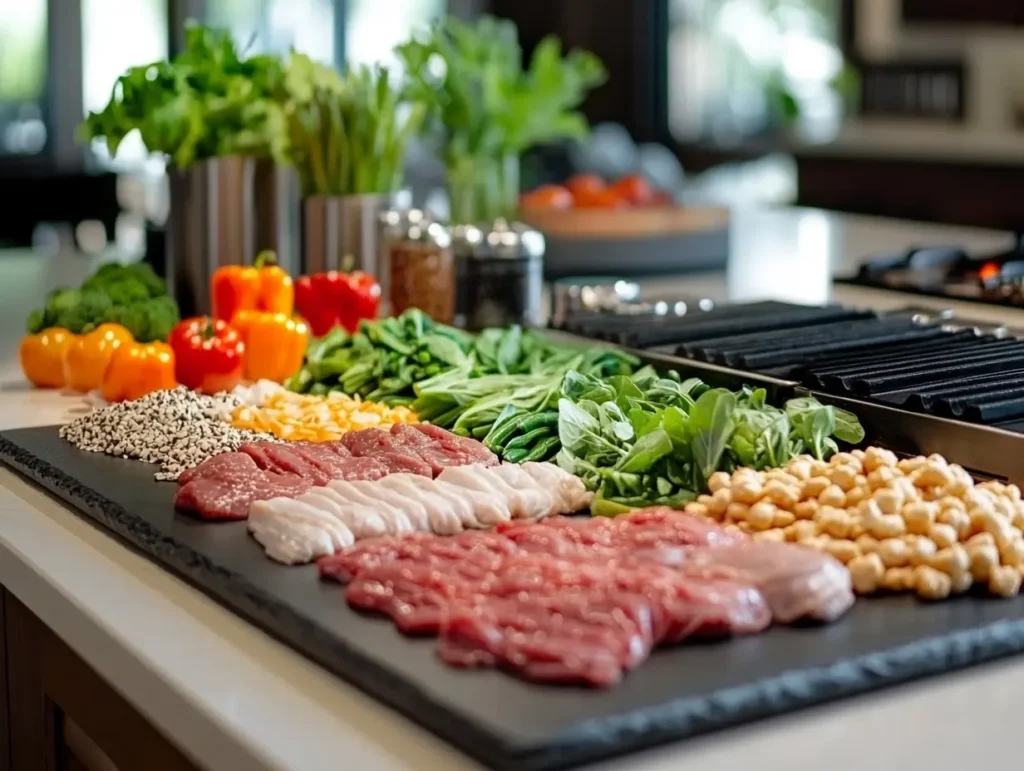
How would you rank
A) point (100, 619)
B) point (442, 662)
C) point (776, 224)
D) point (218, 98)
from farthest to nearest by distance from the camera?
1. point (776, 224)
2. point (218, 98)
3. point (100, 619)
4. point (442, 662)

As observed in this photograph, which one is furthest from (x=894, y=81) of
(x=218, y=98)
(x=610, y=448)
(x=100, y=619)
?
(x=100, y=619)

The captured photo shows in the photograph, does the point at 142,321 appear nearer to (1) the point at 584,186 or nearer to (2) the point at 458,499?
(2) the point at 458,499

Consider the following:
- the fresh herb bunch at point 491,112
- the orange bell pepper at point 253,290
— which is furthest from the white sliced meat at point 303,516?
the fresh herb bunch at point 491,112

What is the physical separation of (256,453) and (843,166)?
4956mm

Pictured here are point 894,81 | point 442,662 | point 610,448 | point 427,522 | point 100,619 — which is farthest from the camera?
point 894,81

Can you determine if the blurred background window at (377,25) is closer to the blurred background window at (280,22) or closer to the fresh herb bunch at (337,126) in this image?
the blurred background window at (280,22)

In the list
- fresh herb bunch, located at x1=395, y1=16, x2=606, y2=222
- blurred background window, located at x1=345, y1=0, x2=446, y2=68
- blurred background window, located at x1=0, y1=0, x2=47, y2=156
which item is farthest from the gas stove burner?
blurred background window, located at x1=0, y1=0, x2=47, y2=156

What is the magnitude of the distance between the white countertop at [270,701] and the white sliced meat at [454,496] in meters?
0.26

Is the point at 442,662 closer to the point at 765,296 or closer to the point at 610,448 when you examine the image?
the point at 610,448

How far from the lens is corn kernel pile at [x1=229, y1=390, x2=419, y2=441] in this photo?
205 centimetres

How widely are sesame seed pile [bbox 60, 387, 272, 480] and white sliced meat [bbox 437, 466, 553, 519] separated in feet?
1.25

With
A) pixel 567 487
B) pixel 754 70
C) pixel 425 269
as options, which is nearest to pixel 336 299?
pixel 425 269

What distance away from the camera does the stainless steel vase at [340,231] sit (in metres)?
2.98

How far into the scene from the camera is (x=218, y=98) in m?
2.91
